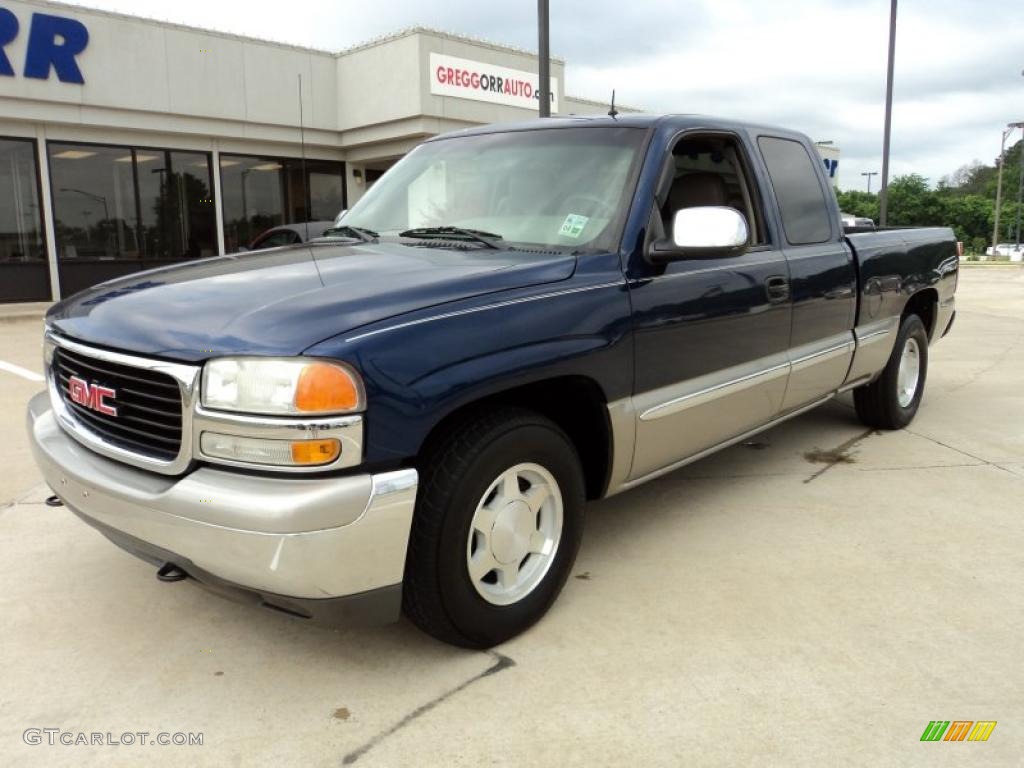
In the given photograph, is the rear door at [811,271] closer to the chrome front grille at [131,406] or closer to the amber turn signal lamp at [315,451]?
the amber turn signal lamp at [315,451]

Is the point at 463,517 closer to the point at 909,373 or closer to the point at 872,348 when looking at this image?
the point at 872,348

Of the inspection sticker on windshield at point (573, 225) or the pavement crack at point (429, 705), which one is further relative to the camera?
the inspection sticker on windshield at point (573, 225)

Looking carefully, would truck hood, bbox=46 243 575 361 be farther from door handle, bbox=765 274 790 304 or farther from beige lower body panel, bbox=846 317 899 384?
beige lower body panel, bbox=846 317 899 384

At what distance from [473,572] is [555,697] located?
457mm

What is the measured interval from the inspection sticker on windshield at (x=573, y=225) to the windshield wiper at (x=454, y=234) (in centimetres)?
26

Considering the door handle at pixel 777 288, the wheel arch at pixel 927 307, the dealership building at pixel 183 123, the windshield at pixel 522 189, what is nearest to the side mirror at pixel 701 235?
the windshield at pixel 522 189

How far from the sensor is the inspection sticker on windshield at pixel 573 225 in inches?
127

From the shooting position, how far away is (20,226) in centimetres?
1425

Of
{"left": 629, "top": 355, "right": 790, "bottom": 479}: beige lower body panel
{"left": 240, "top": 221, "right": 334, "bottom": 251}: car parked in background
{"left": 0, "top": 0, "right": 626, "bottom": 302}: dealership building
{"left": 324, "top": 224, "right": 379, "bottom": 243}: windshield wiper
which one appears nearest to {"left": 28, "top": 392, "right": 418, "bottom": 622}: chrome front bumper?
{"left": 629, "top": 355, "right": 790, "bottom": 479}: beige lower body panel

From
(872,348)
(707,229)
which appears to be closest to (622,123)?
(707,229)

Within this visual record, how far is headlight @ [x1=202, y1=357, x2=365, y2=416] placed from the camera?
2.22 m

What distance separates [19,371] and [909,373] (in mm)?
7949

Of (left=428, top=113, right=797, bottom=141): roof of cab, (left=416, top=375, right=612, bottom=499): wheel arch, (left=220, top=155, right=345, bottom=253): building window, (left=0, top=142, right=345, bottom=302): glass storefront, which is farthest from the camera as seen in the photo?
(left=220, top=155, right=345, bottom=253): building window

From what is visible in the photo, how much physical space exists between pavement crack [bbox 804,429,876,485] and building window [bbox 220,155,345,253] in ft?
45.1
